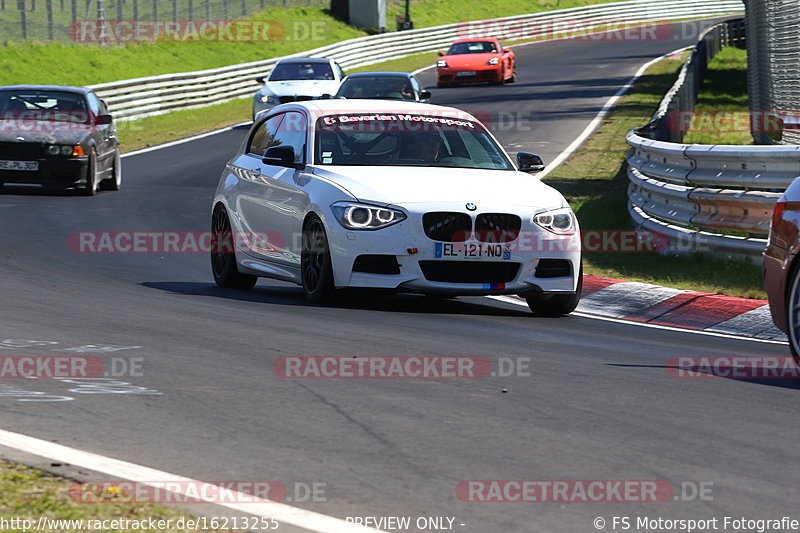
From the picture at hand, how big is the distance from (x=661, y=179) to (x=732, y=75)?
78.9 ft

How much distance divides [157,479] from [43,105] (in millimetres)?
17082

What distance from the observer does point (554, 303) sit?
36.3ft

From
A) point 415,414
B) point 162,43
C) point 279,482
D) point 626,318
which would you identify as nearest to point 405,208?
point 626,318

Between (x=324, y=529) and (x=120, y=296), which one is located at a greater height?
(x=324, y=529)

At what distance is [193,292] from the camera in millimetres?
11945

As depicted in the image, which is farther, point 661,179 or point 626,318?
point 661,179

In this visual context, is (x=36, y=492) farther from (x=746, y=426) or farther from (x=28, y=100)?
(x=28, y=100)

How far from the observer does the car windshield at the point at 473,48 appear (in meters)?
43.6

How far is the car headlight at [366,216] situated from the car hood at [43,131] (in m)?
10.7

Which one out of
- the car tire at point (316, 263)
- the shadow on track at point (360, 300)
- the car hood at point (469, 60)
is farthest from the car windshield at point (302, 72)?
the car tire at point (316, 263)

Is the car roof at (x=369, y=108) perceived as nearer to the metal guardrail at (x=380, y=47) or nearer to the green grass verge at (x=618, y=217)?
the green grass verge at (x=618, y=217)

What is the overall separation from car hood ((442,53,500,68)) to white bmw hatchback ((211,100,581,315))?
3073 cm

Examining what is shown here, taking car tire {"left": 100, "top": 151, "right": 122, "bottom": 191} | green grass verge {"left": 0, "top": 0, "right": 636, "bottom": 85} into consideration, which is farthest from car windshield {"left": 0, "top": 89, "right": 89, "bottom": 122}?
green grass verge {"left": 0, "top": 0, "right": 636, "bottom": 85}

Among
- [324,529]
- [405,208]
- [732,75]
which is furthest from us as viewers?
[732,75]
